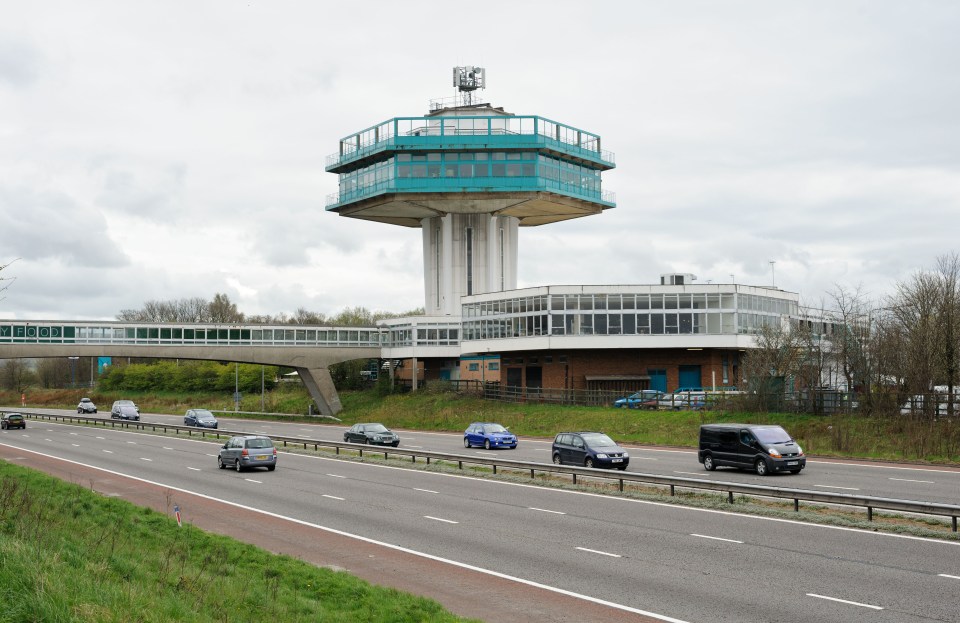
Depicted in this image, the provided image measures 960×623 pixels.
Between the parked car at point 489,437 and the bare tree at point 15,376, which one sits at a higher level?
the bare tree at point 15,376

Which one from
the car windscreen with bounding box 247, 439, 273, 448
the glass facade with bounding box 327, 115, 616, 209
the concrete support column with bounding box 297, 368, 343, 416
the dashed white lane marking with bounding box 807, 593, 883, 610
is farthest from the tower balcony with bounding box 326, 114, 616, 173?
the dashed white lane marking with bounding box 807, 593, 883, 610

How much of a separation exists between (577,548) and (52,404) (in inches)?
4957

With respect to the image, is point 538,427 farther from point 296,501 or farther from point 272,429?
point 296,501

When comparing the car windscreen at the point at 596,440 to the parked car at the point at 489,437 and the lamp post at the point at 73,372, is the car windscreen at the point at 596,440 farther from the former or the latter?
the lamp post at the point at 73,372

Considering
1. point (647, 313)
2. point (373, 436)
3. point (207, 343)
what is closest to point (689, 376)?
point (647, 313)

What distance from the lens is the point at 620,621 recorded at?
1306 centimetres

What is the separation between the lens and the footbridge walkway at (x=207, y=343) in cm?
7356

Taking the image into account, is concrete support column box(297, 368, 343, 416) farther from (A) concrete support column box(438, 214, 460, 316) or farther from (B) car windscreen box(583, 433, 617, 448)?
(B) car windscreen box(583, 433, 617, 448)

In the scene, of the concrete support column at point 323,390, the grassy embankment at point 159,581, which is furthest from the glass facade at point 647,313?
the grassy embankment at point 159,581

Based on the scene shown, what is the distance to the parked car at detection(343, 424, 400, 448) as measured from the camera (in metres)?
47.3

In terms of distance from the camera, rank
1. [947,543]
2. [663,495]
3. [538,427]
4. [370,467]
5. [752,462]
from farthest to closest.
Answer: [538,427], [370,467], [752,462], [663,495], [947,543]

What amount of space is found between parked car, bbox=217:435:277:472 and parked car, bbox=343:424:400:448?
10600mm

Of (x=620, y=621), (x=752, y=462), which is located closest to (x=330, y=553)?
(x=620, y=621)

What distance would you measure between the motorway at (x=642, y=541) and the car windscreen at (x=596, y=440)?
2380 millimetres
